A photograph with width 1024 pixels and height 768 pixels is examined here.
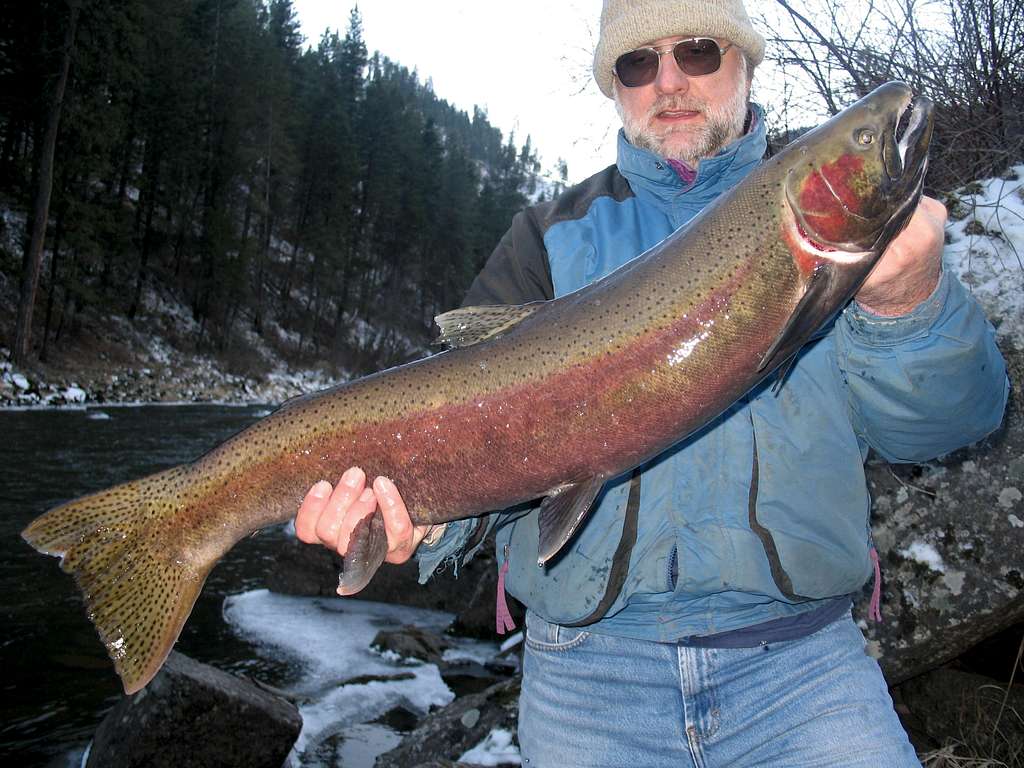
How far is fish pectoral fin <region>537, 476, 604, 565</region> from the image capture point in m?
2.26

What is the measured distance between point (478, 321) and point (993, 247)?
3180mm

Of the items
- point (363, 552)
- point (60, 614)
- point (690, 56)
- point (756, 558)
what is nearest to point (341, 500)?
point (363, 552)

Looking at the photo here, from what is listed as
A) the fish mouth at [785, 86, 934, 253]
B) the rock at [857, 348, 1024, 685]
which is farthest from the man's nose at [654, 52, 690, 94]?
the rock at [857, 348, 1024, 685]

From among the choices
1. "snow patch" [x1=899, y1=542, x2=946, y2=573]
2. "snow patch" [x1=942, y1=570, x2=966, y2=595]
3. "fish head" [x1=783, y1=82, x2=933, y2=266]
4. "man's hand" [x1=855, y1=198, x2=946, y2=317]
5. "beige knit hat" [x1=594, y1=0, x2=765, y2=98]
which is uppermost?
"beige knit hat" [x1=594, y1=0, x2=765, y2=98]

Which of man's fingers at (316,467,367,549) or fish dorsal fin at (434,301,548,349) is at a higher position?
fish dorsal fin at (434,301,548,349)

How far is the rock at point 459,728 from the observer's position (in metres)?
4.57

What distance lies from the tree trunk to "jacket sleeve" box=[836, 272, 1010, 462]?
2122 centimetres

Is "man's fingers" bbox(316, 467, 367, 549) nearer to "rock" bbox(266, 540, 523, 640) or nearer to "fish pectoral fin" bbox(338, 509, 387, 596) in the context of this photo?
"fish pectoral fin" bbox(338, 509, 387, 596)

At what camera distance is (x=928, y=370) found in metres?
2.15

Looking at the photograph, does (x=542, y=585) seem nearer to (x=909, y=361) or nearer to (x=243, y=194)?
(x=909, y=361)

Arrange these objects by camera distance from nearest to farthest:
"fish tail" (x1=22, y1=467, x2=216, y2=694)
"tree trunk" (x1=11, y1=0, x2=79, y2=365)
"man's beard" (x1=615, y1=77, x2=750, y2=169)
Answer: "fish tail" (x1=22, y1=467, x2=216, y2=694) < "man's beard" (x1=615, y1=77, x2=750, y2=169) < "tree trunk" (x1=11, y1=0, x2=79, y2=365)

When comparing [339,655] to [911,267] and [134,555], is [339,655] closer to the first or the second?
[134,555]

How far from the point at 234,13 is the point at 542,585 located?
39.7m

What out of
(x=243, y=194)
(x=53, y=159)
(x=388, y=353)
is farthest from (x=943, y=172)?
(x=388, y=353)
